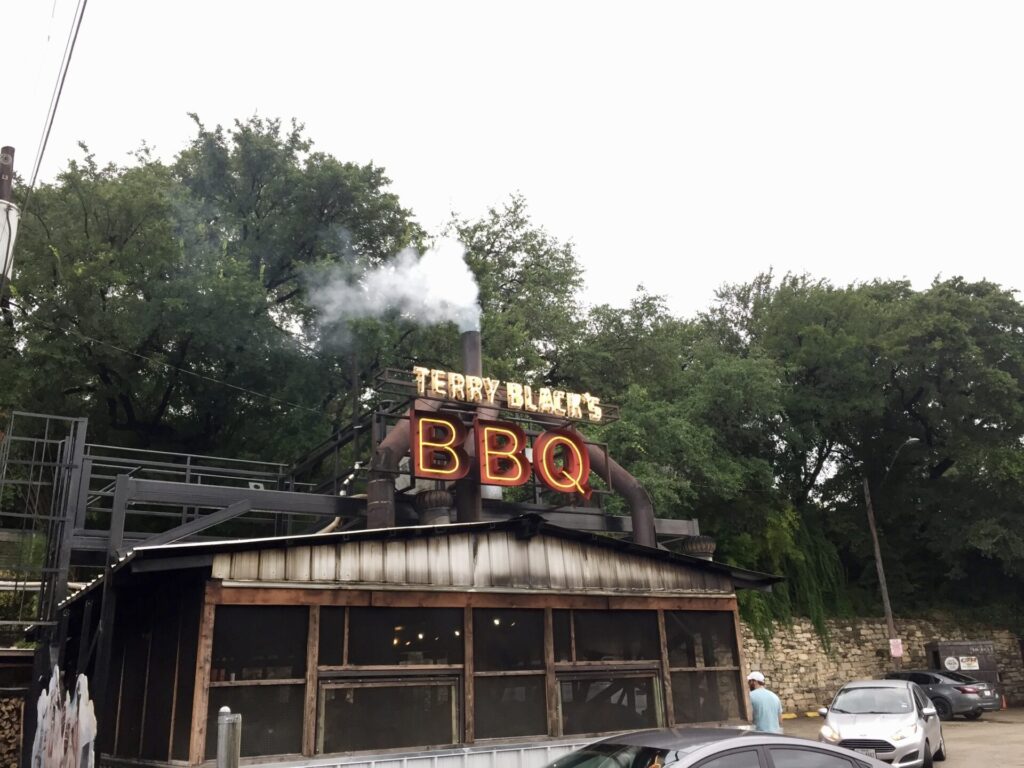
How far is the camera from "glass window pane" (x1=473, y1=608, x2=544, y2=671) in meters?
10.6

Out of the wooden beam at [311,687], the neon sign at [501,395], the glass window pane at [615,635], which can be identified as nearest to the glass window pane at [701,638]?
the glass window pane at [615,635]

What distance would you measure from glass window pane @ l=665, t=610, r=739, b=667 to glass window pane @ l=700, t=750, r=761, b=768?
664cm

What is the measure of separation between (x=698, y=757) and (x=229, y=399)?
26.3m

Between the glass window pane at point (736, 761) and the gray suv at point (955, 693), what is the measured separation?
22.2m

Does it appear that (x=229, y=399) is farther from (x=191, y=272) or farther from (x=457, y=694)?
(x=457, y=694)

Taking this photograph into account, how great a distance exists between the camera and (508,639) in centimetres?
1085

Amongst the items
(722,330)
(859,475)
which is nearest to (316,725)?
(859,475)

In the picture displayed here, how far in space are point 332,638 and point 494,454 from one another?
9.25 meters

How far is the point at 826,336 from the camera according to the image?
35875 millimetres

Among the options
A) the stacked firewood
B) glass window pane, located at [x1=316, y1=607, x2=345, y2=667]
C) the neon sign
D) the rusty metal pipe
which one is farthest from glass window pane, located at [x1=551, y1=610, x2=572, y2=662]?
the stacked firewood

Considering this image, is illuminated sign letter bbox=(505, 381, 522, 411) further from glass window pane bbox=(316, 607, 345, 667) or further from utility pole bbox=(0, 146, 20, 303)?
utility pole bbox=(0, 146, 20, 303)

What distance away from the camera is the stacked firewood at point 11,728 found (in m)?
15.2

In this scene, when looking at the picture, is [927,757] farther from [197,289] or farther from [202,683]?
[197,289]

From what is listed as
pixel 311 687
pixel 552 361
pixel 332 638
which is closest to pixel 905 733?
pixel 332 638
